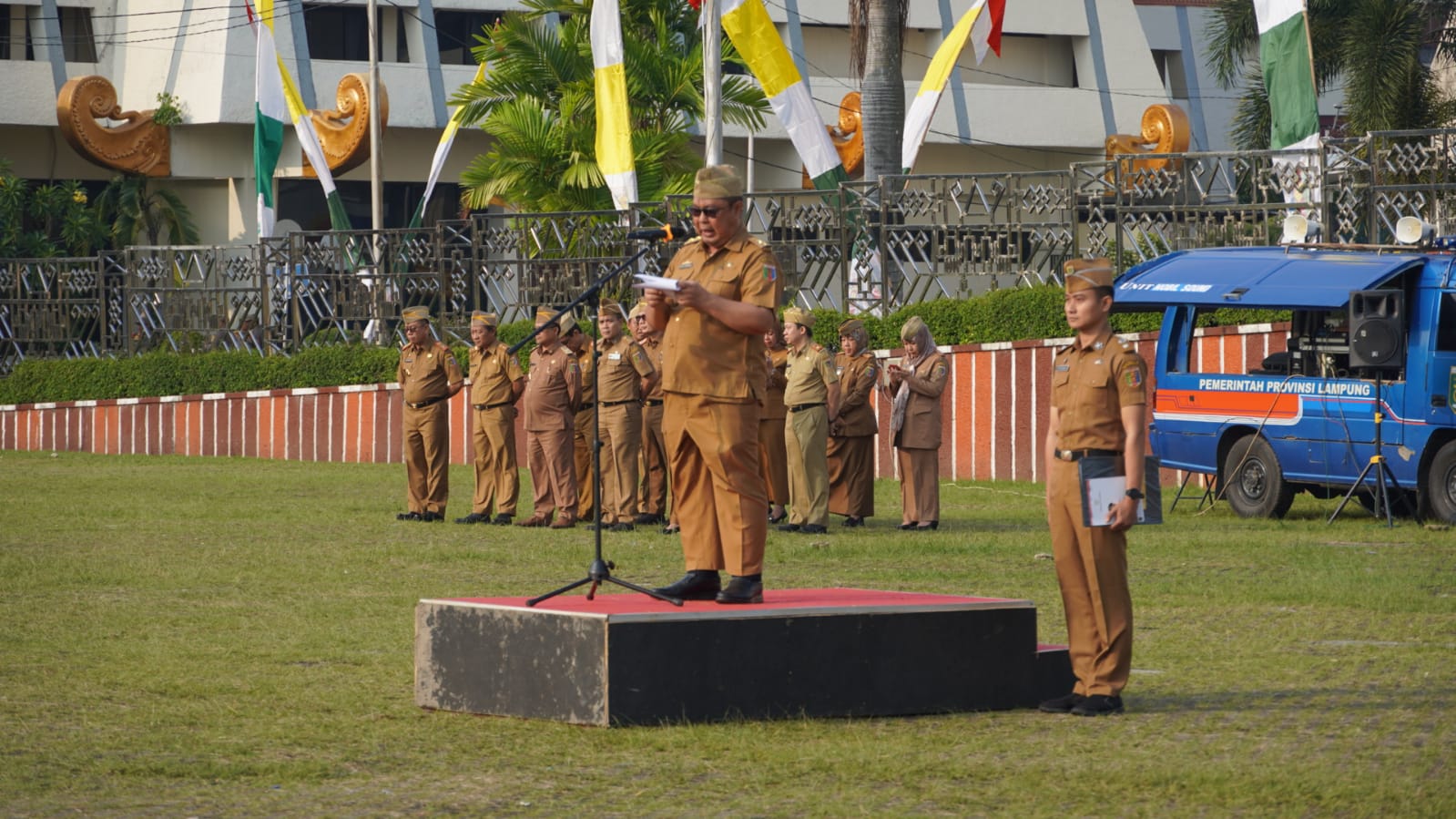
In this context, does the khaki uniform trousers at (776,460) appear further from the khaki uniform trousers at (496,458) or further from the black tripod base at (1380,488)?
the black tripod base at (1380,488)

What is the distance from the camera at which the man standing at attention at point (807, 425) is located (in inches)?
675

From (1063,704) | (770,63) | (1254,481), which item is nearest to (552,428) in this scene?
(1254,481)

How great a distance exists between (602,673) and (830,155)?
698 inches

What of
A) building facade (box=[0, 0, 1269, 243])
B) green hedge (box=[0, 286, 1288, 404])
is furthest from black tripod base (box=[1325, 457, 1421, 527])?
building facade (box=[0, 0, 1269, 243])

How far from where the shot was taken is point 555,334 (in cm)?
1856

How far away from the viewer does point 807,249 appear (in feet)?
81.0

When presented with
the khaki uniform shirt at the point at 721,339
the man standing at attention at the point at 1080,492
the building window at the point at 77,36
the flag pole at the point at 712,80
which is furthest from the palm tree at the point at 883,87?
the building window at the point at 77,36

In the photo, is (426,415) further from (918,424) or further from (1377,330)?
(1377,330)

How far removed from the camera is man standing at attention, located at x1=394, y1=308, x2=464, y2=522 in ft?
61.4

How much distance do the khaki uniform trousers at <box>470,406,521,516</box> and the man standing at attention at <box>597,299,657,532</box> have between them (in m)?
0.98

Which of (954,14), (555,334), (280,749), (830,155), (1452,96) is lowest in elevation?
(280,749)

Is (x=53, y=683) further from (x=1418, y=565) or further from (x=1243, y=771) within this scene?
(x=1418, y=565)

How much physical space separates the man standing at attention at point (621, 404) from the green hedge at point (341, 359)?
5.34 m

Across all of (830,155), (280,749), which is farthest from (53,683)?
(830,155)
